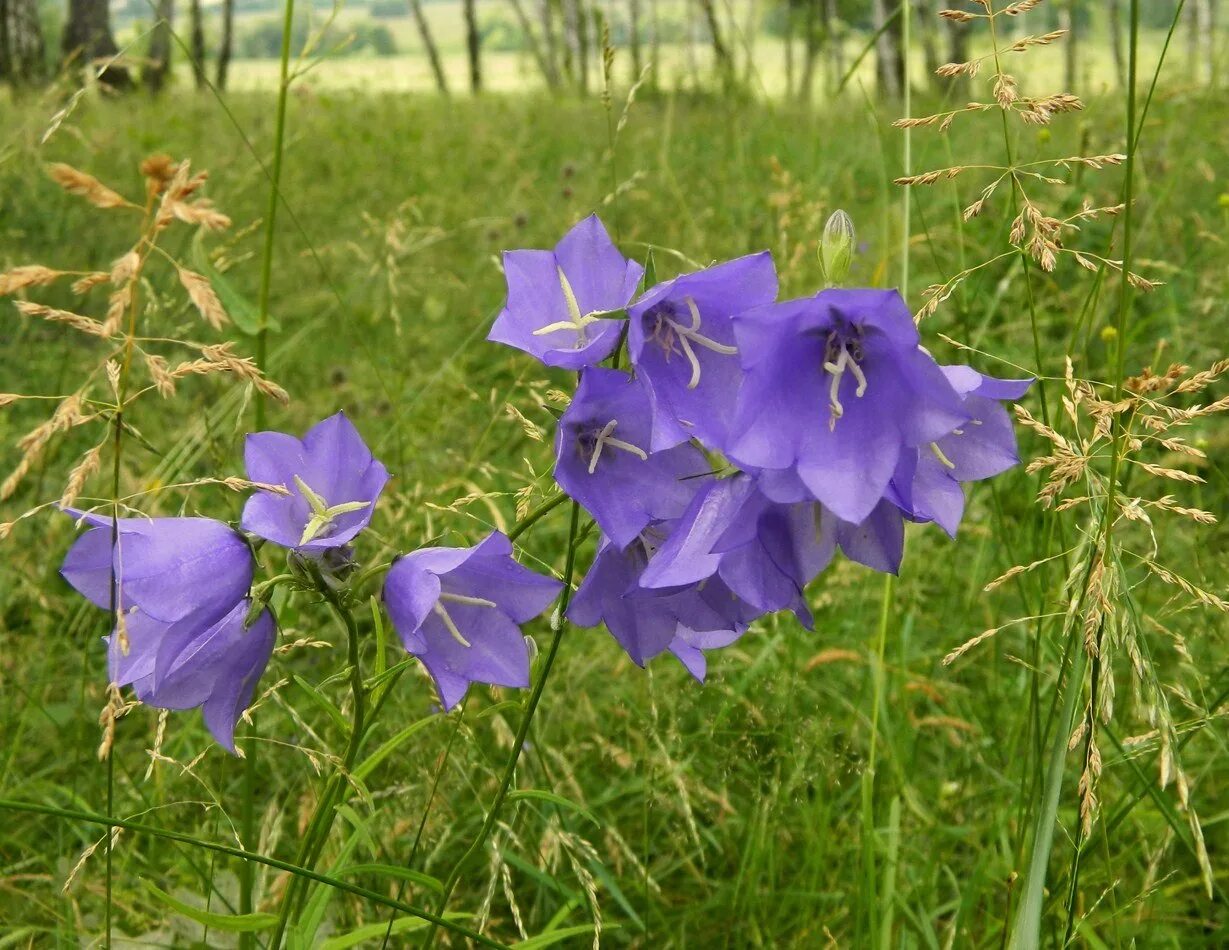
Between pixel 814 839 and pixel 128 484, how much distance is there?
1.44 metres

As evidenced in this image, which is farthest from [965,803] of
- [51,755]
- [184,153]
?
[184,153]

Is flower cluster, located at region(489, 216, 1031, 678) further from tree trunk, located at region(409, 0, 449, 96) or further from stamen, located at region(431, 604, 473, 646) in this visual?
tree trunk, located at region(409, 0, 449, 96)

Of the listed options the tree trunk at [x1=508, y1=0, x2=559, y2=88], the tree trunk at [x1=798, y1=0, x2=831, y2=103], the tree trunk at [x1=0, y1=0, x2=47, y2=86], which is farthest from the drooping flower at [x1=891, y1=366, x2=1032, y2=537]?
the tree trunk at [x1=0, y1=0, x2=47, y2=86]

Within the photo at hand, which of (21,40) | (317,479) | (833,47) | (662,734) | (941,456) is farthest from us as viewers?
(833,47)

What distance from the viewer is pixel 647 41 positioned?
15070mm

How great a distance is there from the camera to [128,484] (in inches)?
90.1

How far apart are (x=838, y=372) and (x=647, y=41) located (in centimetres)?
1523

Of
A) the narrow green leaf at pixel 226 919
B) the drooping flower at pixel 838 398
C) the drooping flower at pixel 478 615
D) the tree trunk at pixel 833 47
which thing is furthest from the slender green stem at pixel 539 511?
the tree trunk at pixel 833 47

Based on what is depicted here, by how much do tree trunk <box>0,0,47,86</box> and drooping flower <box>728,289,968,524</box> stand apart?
9.45 meters

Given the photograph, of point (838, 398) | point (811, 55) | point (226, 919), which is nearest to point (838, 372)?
point (838, 398)

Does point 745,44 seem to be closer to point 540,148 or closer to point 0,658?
point 0,658

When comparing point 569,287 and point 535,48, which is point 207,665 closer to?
point 569,287

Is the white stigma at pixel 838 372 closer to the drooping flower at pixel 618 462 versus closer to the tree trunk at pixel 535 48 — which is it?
the drooping flower at pixel 618 462

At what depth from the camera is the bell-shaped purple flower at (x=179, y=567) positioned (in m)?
0.93
